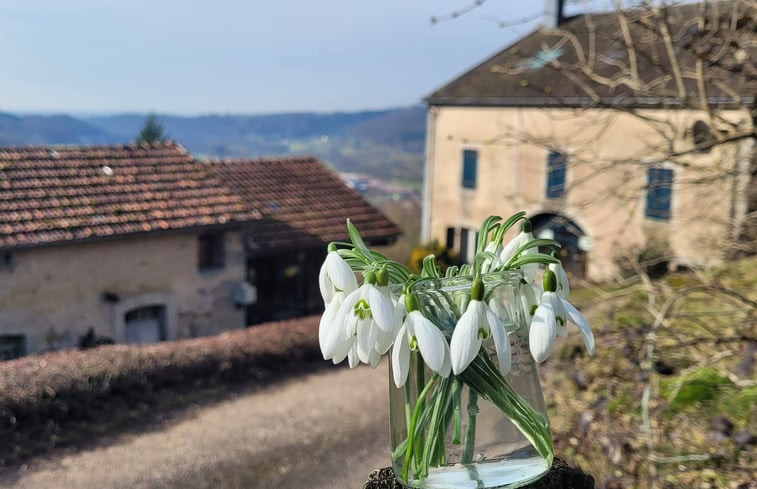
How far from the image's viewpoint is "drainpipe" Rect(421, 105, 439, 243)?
75.4 ft

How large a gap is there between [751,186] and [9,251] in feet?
36.1

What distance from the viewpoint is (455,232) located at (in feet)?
76.1

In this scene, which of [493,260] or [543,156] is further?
[543,156]

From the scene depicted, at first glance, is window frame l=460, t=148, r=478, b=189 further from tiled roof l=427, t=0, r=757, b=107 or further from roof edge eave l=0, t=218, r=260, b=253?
roof edge eave l=0, t=218, r=260, b=253

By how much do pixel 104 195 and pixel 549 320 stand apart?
13.5 meters

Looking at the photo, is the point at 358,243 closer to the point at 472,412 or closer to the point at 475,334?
the point at 475,334

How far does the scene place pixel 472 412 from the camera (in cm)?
193

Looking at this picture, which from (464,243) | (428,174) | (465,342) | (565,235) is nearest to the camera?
(465,342)

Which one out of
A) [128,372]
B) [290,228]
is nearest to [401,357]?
[128,372]

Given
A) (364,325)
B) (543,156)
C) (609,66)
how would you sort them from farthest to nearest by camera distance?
(543,156), (609,66), (364,325)

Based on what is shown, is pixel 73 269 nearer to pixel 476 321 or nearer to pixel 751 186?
pixel 751 186

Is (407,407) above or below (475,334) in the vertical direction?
below

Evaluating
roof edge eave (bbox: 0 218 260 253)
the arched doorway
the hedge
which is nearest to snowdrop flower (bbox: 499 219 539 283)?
the hedge

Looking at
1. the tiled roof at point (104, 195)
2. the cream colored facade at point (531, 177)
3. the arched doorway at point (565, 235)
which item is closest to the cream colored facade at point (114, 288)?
the tiled roof at point (104, 195)
